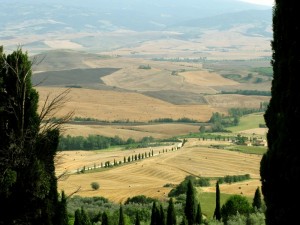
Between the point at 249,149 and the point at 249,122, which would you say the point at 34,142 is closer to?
the point at 249,149

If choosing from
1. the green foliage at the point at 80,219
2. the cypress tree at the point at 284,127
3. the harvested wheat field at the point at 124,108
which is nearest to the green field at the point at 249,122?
the harvested wheat field at the point at 124,108

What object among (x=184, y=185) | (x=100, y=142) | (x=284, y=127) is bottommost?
(x=184, y=185)

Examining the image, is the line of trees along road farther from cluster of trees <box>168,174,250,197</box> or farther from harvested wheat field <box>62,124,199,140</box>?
harvested wheat field <box>62,124,199,140</box>

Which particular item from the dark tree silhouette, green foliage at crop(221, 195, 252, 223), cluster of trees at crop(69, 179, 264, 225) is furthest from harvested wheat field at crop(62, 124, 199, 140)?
the dark tree silhouette

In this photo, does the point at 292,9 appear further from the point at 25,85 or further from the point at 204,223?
the point at 204,223

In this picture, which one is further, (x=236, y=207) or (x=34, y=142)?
(x=236, y=207)

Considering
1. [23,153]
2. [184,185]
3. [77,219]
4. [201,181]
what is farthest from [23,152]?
[201,181]
